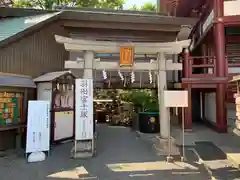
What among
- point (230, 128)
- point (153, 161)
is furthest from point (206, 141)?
point (153, 161)

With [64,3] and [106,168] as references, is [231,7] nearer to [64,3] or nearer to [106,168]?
[106,168]

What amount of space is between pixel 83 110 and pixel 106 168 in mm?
2025

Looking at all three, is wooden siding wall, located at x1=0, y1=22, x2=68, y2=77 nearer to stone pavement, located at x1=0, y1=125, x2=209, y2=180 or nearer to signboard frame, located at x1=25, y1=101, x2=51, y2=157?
signboard frame, located at x1=25, y1=101, x2=51, y2=157

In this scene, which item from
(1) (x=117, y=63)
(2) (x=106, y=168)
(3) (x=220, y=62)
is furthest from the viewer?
(3) (x=220, y=62)

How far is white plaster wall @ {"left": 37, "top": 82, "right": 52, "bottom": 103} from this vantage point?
897 cm

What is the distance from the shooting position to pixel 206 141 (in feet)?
29.8

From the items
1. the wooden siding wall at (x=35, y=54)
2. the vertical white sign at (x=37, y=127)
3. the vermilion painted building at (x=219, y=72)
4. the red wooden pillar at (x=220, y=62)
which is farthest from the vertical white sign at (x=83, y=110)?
the red wooden pillar at (x=220, y=62)

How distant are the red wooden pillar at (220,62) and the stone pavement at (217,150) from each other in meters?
0.63

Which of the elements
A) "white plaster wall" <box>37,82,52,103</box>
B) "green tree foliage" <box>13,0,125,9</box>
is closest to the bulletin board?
"white plaster wall" <box>37,82,52,103</box>

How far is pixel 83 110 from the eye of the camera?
755 centimetres

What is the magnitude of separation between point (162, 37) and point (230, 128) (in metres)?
5.66

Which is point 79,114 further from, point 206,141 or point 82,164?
point 206,141

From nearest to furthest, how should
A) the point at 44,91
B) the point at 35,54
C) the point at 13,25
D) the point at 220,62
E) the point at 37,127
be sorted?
the point at 37,127 → the point at 44,91 → the point at 35,54 → the point at 13,25 → the point at 220,62

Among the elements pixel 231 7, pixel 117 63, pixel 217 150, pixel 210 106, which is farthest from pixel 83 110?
pixel 231 7
